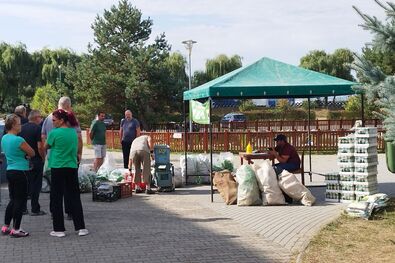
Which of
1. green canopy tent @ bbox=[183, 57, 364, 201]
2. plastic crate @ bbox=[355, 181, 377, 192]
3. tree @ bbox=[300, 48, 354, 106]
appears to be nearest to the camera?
plastic crate @ bbox=[355, 181, 377, 192]

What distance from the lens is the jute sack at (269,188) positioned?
1037 cm

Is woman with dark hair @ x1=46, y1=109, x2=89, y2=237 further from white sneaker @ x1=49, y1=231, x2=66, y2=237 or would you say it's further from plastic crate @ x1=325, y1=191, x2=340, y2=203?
plastic crate @ x1=325, y1=191, x2=340, y2=203

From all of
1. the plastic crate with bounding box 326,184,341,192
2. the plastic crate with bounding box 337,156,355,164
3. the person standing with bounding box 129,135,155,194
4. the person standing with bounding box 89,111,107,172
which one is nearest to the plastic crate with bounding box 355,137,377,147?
the plastic crate with bounding box 337,156,355,164

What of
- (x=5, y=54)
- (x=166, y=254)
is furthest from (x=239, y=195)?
(x=5, y=54)

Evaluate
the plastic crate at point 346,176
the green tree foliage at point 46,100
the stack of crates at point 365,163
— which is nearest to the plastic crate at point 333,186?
the plastic crate at point 346,176

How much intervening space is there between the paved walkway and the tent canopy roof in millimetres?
2395

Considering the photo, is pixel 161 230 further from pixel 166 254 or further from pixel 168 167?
pixel 168 167

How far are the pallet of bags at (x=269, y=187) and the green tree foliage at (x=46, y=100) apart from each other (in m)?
32.5

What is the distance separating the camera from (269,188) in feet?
34.1

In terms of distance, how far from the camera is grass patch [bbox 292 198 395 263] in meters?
6.52

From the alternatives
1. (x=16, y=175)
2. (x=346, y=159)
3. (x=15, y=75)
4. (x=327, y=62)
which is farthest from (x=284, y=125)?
(x=327, y=62)

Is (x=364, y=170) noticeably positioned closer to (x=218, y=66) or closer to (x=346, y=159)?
(x=346, y=159)

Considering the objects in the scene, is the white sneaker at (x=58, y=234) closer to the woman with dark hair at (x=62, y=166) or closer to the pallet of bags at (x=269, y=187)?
the woman with dark hair at (x=62, y=166)

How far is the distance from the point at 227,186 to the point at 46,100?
136 ft
